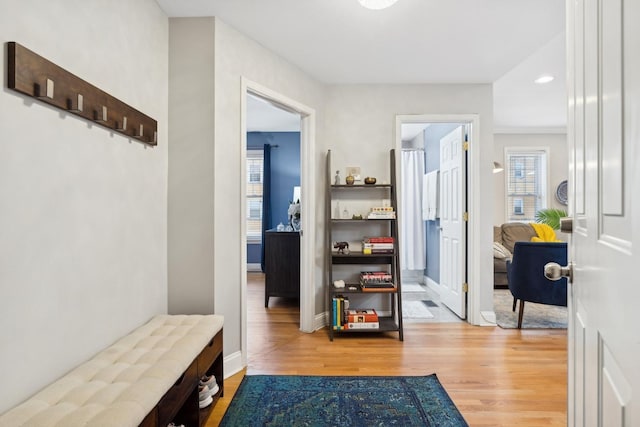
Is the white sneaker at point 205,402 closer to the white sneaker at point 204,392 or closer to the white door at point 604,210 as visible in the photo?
the white sneaker at point 204,392

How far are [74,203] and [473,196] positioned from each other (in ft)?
11.1

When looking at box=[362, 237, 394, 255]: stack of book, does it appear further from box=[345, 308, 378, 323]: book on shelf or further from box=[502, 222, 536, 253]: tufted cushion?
box=[502, 222, 536, 253]: tufted cushion

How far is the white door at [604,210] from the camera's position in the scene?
56 centimetres

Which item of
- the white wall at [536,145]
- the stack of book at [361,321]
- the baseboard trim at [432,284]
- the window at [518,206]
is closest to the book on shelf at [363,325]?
the stack of book at [361,321]

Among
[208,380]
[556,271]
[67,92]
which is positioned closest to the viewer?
[556,271]

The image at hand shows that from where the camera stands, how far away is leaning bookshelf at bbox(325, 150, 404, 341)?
3.39 metres

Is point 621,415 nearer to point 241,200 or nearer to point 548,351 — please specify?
point 241,200

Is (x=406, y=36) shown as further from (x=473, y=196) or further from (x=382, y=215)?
(x=473, y=196)

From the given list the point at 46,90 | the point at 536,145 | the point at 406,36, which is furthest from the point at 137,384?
the point at 536,145

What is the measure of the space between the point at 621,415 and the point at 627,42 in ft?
1.97

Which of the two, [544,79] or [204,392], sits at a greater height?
[544,79]

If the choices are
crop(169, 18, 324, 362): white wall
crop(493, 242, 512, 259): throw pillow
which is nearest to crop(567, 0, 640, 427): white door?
crop(169, 18, 324, 362): white wall

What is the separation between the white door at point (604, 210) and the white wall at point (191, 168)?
2023 millimetres

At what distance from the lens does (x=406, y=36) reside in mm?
2764
